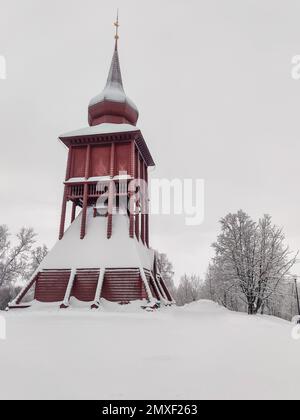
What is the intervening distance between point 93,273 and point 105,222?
184 inches

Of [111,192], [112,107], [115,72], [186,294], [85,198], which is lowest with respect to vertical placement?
[186,294]

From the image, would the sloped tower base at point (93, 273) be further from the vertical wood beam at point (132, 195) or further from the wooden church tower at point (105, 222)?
the vertical wood beam at point (132, 195)

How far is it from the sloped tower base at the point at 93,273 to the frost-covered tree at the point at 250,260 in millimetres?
9432

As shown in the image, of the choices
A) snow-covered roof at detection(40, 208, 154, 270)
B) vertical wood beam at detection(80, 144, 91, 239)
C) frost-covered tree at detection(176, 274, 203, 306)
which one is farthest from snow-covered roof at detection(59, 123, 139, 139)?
frost-covered tree at detection(176, 274, 203, 306)

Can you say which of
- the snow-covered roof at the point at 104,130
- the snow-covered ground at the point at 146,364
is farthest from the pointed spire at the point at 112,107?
the snow-covered ground at the point at 146,364

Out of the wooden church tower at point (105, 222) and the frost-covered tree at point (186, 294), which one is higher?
the wooden church tower at point (105, 222)

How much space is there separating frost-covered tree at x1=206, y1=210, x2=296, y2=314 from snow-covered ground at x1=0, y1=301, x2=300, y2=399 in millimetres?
17223

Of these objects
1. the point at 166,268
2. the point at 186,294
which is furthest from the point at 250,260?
the point at 186,294

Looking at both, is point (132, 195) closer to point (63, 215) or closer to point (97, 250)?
point (97, 250)

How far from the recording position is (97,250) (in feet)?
65.4

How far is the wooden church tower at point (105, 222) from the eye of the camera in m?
18.4

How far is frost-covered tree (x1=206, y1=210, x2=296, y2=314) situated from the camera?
26.3m

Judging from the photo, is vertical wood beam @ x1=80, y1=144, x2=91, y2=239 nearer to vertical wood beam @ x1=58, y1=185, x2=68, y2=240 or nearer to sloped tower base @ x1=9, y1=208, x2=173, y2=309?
sloped tower base @ x1=9, y1=208, x2=173, y2=309
